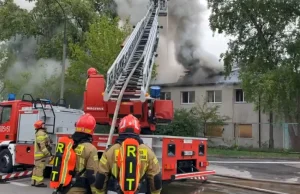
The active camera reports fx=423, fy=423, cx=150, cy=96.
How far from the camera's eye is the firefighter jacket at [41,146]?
378 inches

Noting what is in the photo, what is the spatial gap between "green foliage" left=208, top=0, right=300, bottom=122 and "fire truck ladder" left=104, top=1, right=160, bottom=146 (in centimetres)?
1260

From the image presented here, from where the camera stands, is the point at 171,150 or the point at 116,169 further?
the point at 171,150

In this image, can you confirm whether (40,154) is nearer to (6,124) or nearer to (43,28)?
(6,124)

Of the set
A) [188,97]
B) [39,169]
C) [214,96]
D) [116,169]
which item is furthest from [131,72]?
[188,97]

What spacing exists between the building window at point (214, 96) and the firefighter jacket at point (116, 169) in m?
28.5

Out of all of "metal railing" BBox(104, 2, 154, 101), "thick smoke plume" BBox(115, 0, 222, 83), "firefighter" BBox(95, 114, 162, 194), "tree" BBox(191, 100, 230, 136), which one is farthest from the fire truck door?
"tree" BBox(191, 100, 230, 136)

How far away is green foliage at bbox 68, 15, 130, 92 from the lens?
2144 centimetres

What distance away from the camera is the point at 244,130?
30.5 metres

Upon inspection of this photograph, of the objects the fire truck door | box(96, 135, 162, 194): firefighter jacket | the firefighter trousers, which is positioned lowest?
the firefighter trousers

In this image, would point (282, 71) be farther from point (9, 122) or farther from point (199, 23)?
point (9, 122)

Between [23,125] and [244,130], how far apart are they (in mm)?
22015

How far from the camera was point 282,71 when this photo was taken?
75.4 feet

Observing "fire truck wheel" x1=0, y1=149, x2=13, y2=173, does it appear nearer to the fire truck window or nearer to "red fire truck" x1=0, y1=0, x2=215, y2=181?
"red fire truck" x1=0, y1=0, x2=215, y2=181

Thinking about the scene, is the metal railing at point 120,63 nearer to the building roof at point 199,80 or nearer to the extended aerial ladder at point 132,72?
the extended aerial ladder at point 132,72
